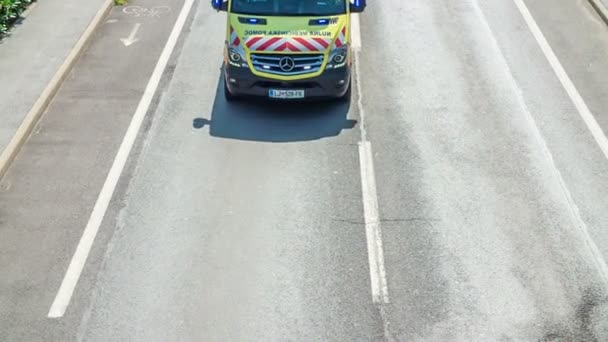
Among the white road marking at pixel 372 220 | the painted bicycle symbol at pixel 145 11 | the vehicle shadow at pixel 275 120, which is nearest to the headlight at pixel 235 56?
the vehicle shadow at pixel 275 120

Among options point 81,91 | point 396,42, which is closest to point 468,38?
point 396,42

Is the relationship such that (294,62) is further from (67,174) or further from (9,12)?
(9,12)

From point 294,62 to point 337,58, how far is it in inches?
29.4

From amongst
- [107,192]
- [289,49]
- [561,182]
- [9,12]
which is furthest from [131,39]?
[561,182]

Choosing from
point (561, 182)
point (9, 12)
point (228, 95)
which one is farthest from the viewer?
point (9, 12)

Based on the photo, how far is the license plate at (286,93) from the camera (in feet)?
47.3

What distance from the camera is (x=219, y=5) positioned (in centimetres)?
1488

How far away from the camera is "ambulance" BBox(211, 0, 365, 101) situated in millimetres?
14211

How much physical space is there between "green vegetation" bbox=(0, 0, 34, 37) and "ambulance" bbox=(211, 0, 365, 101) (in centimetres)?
547

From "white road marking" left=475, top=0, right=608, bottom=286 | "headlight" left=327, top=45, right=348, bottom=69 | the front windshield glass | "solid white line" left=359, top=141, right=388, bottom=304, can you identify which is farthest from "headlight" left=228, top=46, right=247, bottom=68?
"white road marking" left=475, top=0, right=608, bottom=286

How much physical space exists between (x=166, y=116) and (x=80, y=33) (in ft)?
13.0

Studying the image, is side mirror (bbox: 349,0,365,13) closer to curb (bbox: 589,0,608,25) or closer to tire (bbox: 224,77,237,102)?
tire (bbox: 224,77,237,102)

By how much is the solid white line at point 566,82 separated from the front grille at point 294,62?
191 inches

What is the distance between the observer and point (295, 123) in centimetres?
1476
